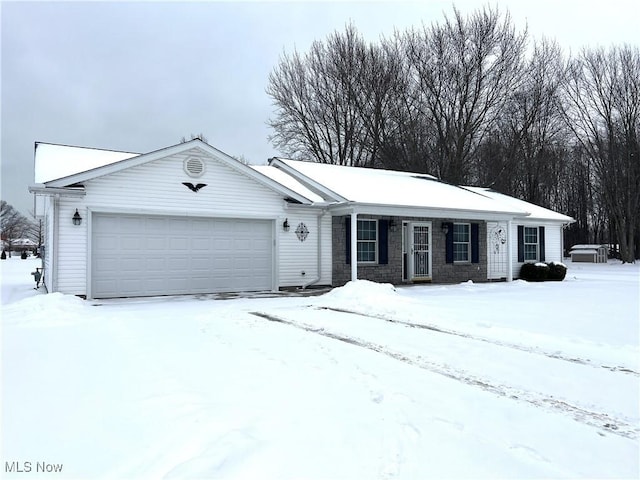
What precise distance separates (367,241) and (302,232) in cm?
227

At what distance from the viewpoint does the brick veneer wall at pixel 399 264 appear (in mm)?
14984

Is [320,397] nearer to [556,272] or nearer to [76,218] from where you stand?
[76,218]

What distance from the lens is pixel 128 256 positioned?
1195 centimetres

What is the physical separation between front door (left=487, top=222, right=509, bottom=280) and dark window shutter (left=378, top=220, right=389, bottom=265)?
15.5 feet

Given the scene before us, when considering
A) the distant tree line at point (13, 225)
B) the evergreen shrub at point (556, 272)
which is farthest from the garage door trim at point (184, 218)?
the distant tree line at point (13, 225)

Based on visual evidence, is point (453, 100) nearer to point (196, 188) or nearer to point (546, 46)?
point (546, 46)

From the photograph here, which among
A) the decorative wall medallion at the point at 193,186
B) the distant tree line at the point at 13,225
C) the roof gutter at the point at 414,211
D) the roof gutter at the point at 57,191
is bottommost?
the roof gutter at the point at 414,211

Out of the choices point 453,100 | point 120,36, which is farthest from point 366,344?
point 453,100

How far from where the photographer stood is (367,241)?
50.8 ft

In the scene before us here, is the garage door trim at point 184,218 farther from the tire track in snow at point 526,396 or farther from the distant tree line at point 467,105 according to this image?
the distant tree line at point 467,105

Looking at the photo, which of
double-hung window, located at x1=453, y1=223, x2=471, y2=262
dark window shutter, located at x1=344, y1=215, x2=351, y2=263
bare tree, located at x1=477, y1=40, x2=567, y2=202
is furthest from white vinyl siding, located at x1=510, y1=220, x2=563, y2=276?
bare tree, located at x1=477, y1=40, x2=567, y2=202

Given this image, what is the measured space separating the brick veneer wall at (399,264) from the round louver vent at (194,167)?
430 centimetres

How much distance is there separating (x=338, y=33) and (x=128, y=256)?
966 inches

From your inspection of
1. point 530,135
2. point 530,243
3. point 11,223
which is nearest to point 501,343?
point 530,243
